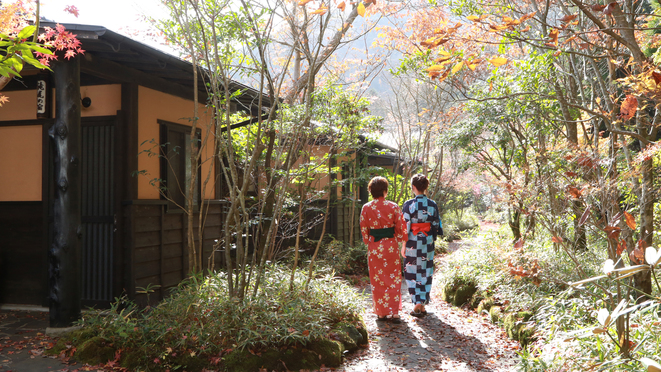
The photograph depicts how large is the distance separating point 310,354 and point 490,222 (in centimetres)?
2265

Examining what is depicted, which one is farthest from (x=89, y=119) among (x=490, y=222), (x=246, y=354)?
(x=490, y=222)

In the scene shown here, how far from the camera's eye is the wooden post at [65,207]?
4676 mm

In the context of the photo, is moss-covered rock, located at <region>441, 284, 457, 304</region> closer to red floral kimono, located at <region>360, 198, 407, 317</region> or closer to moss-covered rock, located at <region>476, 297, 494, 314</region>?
moss-covered rock, located at <region>476, 297, 494, 314</region>

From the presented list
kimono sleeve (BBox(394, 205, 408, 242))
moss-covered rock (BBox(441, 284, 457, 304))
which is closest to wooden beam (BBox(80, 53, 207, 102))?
kimono sleeve (BBox(394, 205, 408, 242))

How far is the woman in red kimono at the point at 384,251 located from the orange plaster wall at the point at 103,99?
3.37 m

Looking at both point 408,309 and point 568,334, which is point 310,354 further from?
point 408,309

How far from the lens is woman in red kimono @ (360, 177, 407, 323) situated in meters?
5.88

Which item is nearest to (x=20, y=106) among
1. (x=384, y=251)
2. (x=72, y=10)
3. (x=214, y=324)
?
(x=72, y=10)

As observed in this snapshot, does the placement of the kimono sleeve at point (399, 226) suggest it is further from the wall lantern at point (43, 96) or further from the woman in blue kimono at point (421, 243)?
the wall lantern at point (43, 96)

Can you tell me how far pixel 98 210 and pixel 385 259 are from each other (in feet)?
12.0

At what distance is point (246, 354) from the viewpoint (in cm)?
403

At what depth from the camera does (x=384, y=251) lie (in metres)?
5.94

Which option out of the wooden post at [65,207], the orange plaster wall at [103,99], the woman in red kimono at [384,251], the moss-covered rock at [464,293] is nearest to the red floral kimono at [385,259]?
the woman in red kimono at [384,251]

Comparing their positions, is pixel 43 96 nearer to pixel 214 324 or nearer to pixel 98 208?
pixel 98 208
